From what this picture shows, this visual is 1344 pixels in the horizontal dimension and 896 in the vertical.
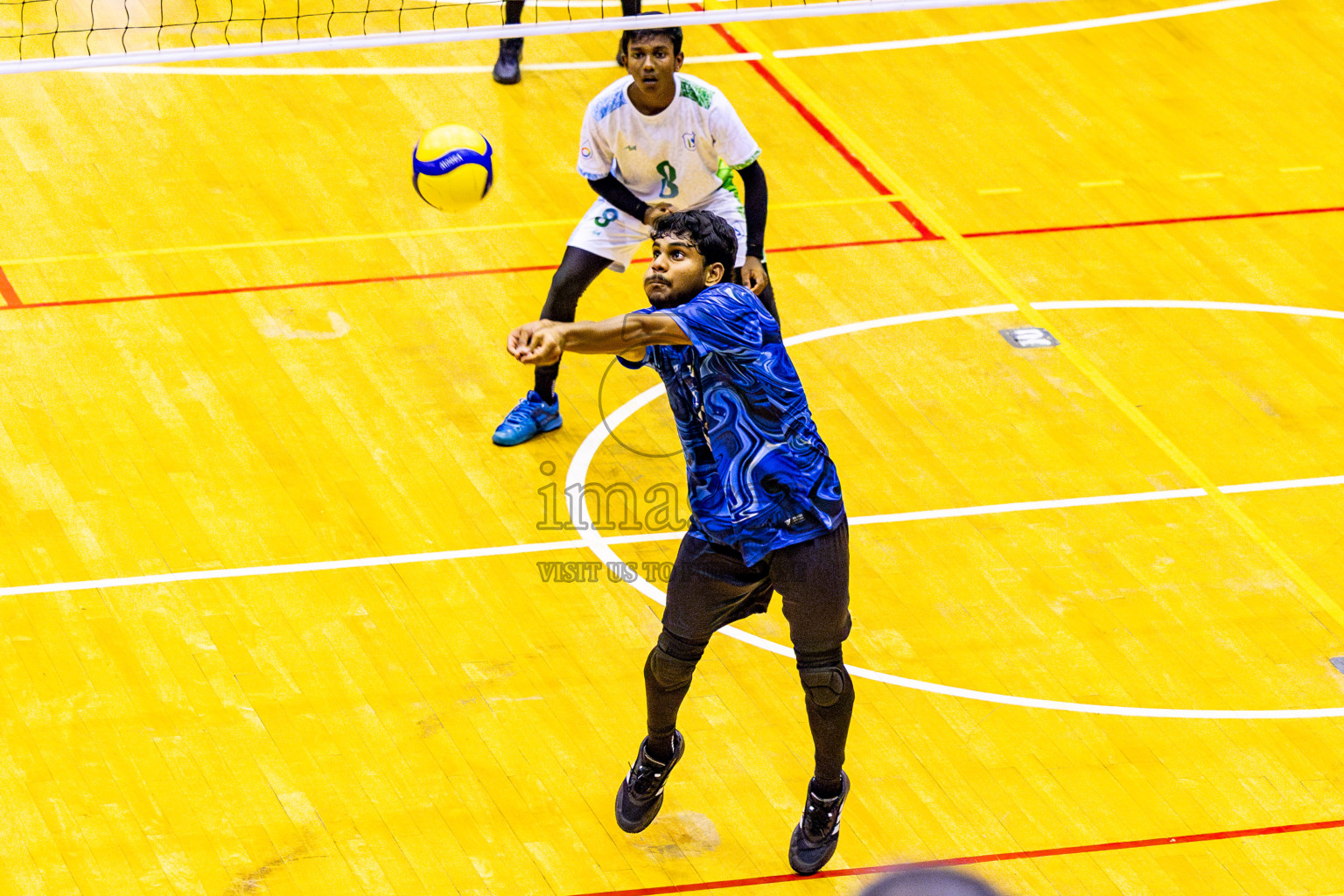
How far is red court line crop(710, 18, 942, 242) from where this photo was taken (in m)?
11.3

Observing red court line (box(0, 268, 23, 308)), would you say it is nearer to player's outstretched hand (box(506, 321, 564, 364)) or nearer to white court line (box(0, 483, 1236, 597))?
white court line (box(0, 483, 1236, 597))

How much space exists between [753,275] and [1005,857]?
9.03ft

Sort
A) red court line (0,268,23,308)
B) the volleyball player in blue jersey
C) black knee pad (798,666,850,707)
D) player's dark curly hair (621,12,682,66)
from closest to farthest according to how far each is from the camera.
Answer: the volleyball player in blue jersey
black knee pad (798,666,850,707)
player's dark curly hair (621,12,682,66)
red court line (0,268,23,308)

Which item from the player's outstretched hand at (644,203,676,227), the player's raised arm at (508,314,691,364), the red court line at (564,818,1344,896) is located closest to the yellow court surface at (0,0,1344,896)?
the red court line at (564,818,1344,896)

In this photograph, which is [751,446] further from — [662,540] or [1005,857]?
[662,540]

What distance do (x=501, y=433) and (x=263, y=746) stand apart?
95.8 inches

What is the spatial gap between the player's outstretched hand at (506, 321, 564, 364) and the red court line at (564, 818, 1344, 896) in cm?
223

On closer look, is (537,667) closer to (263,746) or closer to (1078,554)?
(263,746)

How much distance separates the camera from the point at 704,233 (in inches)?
236

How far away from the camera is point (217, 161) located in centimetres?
1169

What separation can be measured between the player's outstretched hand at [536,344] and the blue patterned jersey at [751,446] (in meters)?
0.64

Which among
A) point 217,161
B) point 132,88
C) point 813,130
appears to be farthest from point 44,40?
point 813,130

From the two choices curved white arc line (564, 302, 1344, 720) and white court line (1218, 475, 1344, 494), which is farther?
white court line (1218, 475, 1344, 494)

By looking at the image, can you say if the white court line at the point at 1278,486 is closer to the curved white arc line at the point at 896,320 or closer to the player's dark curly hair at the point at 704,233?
the curved white arc line at the point at 896,320
